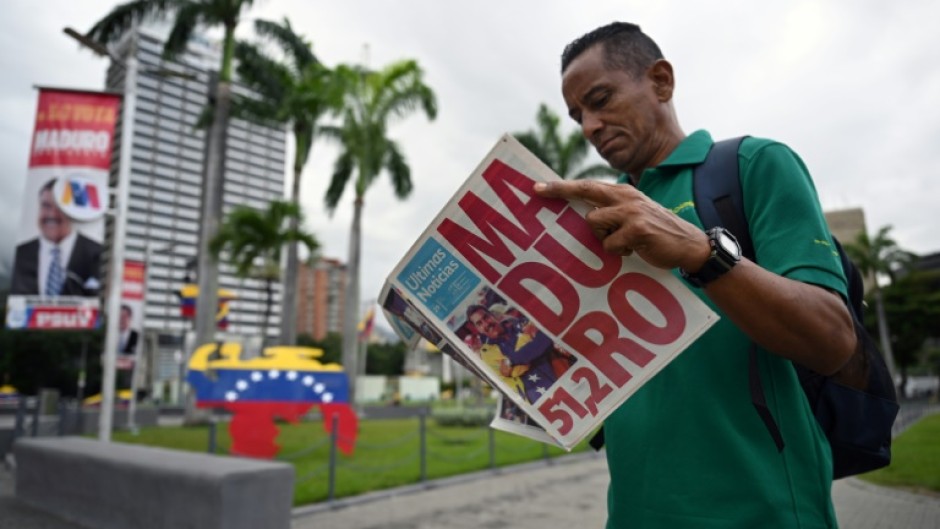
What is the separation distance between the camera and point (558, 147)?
2630 centimetres

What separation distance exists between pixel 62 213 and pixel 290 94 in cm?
1326

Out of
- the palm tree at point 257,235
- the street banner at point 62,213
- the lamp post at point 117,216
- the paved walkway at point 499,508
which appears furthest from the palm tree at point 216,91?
the paved walkway at point 499,508

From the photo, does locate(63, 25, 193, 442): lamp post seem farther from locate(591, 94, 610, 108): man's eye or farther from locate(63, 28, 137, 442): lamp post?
locate(591, 94, 610, 108): man's eye

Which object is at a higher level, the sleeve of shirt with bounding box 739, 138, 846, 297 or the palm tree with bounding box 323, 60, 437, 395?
the palm tree with bounding box 323, 60, 437, 395

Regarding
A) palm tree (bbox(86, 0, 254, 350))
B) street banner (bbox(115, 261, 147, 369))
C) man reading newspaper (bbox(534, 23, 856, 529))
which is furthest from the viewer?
palm tree (bbox(86, 0, 254, 350))

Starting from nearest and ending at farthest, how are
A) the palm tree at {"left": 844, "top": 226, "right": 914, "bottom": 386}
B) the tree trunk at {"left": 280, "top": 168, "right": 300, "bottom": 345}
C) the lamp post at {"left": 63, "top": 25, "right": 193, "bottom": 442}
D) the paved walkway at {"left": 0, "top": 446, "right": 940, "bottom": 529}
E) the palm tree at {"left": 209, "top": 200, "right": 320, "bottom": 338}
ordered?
the paved walkway at {"left": 0, "top": 446, "right": 940, "bottom": 529} → the lamp post at {"left": 63, "top": 25, "right": 193, "bottom": 442} → the palm tree at {"left": 209, "top": 200, "right": 320, "bottom": 338} → the tree trunk at {"left": 280, "top": 168, "right": 300, "bottom": 345} → the palm tree at {"left": 844, "top": 226, "right": 914, "bottom": 386}

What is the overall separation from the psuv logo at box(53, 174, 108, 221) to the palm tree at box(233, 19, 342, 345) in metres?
10.9

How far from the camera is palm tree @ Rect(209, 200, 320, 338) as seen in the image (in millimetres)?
22250

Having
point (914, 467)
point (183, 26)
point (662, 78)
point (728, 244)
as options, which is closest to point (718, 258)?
point (728, 244)

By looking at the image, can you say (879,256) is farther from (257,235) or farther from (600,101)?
(600,101)

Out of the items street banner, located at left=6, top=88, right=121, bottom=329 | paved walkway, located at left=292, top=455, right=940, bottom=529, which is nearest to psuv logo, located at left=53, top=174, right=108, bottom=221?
street banner, located at left=6, top=88, right=121, bottom=329

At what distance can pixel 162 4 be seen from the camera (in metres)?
21.1

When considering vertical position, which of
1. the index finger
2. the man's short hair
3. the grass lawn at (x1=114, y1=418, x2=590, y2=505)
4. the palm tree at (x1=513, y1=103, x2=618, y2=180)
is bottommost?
the grass lawn at (x1=114, y1=418, x2=590, y2=505)

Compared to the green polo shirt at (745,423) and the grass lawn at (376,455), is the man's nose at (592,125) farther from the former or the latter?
the grass lawn at (376,455)
